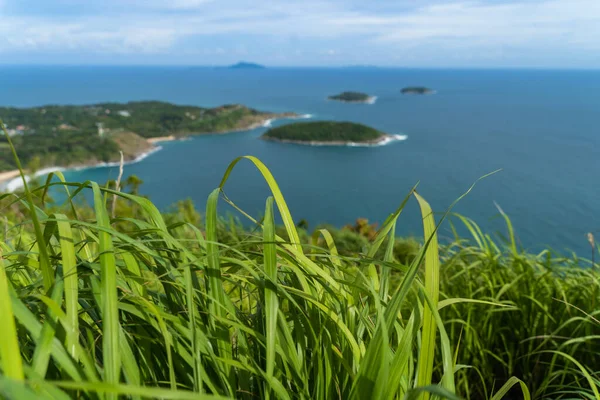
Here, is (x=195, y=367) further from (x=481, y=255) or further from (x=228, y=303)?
(x=481, y=255)

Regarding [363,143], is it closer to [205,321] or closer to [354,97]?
[354,97]

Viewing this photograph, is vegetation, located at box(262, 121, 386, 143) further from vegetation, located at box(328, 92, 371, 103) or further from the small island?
vegetation, located at box(328, 92, 371, 103)

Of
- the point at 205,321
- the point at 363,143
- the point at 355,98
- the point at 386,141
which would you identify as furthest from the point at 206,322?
the point at 355,98

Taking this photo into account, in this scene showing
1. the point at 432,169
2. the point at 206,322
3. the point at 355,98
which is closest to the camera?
the point at 206,322

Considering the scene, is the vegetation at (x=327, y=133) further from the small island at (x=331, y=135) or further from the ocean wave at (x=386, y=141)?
the ocean wave at (x=386, y=141)

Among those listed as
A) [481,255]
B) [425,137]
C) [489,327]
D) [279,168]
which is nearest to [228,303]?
[489,327]

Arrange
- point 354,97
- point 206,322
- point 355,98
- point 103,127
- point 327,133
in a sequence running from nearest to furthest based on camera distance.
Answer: point 206,322, point 327,133, point 103,127, point 355,98, point 354,97

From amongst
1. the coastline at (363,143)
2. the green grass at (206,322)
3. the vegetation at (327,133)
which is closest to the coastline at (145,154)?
the vegetation at (327,133)

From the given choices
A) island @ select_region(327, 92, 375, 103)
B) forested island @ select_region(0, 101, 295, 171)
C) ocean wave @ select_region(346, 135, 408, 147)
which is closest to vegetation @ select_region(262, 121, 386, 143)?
ocean wave @ select_region(346, 135, 408, 147)
